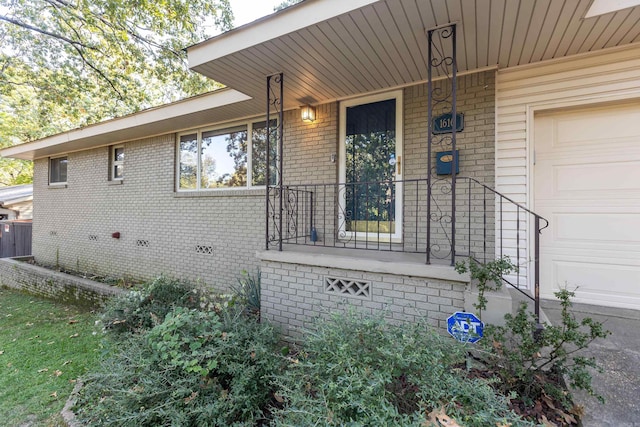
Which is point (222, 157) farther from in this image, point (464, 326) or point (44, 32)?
point (44, 32)

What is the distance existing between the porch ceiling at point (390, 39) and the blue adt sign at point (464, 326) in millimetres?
2406

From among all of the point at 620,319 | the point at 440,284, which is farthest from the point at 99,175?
the point at 620,319

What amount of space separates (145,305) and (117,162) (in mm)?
5017

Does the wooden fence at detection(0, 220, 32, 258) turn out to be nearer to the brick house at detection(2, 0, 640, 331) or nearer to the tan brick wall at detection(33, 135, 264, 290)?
the tan brick wall at detection(33, 135, 264, 290)

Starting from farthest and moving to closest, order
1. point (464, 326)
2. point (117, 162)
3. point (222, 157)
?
point (117, 162)
point (222, 157)
point (464, 326)

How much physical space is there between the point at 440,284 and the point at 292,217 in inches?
97.0

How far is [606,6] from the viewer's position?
2.34 meters

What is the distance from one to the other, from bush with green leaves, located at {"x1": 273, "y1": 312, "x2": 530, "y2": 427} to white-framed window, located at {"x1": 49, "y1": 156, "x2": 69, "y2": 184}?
961cm

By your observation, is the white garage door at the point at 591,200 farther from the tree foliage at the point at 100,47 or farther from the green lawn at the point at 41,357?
the tree foliage at the point at 100,47

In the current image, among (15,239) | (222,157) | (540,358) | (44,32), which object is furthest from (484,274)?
(15,239)

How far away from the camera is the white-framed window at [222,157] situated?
5073 mm

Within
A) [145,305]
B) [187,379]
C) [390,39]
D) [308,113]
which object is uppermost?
[390,39]

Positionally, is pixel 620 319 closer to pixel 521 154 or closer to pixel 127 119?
pixel 521 154

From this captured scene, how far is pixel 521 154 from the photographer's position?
3.23 metres
